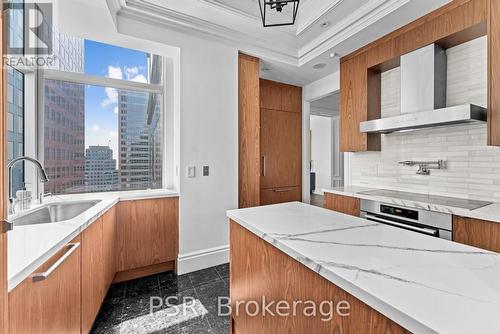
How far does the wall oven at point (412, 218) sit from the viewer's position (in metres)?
1.79

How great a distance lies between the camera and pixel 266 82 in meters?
3.84

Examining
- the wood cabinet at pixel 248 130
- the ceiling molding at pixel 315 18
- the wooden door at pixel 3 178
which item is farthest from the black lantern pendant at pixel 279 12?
the wooden door at pixel 3 178

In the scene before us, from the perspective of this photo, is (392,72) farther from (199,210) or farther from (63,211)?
(63,211)

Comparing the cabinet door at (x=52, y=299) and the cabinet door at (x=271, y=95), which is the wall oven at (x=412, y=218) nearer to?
the cabinet door at (x=271, y=95)

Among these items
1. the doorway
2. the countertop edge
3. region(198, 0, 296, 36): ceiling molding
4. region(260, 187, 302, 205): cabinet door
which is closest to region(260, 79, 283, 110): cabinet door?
region(198, 0, 296, 36): ceiling molding

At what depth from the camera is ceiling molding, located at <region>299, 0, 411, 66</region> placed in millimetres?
2168

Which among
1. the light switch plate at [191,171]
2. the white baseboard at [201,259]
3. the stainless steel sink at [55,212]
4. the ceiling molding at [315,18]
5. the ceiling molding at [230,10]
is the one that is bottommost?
the white baseboard at [201,259]

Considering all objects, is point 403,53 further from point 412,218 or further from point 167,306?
point 167,306

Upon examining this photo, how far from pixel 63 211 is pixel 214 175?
1.40 metres

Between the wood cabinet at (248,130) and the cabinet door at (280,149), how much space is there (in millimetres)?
682

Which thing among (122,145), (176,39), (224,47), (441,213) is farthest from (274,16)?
(441,213)

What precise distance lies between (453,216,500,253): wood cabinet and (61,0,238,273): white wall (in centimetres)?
203

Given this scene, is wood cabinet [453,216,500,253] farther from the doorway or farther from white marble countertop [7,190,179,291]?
the doorway

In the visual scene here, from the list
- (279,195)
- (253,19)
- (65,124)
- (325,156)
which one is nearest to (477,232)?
(279,195)
